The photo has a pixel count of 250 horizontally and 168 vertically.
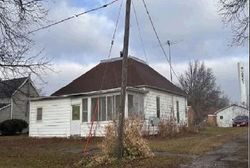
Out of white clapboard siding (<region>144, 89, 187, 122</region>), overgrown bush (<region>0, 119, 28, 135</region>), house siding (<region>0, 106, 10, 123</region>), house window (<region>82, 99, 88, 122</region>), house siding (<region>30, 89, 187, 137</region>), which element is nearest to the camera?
house siding (<region>30, 89, 187, 137</region>)

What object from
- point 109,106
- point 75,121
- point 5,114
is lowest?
point 75,121

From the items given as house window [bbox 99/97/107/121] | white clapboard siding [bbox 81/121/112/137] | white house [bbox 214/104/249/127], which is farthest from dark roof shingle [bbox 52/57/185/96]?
white house [bbox 214/104/249/127]

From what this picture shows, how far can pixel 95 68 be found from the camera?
3662 centimetres

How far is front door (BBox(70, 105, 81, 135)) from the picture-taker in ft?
108

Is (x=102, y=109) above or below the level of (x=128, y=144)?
above

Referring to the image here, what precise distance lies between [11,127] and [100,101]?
1538cm

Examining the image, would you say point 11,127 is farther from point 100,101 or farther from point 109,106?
point 109,106

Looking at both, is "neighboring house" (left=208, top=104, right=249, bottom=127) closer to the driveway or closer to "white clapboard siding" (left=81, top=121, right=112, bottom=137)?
"white clapboard siding" (left=81, top=121, right=112, bottom=137)

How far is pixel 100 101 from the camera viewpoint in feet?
103

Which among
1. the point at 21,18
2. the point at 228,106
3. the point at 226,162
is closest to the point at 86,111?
the point at 21,18

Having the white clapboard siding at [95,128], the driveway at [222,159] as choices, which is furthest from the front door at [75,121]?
the driveway at [222,159]

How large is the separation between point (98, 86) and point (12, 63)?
11836 mm

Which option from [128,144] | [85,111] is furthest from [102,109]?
[128,144]

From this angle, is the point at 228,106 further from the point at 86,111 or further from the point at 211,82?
the point at 86,111
